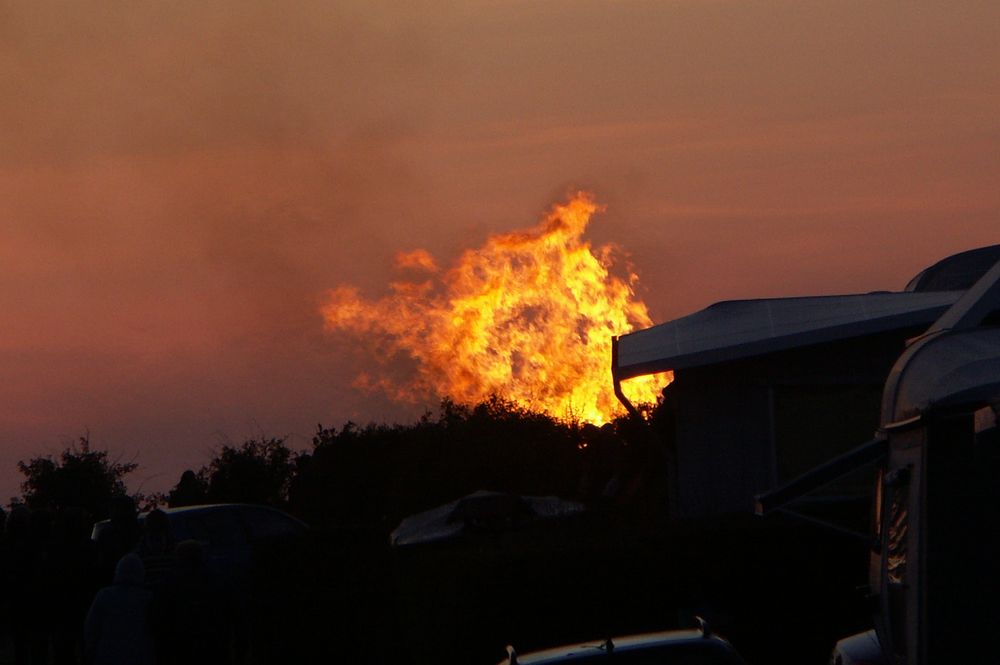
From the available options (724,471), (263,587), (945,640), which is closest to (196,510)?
(263,587)

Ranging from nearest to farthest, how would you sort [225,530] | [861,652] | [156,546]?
[861,652] → [156,546] → [225,530]

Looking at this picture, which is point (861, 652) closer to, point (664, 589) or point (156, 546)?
point (664, 589)

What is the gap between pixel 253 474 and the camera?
39344 mm

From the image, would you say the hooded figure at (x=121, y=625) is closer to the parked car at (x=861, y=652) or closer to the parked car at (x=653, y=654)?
the parked car at (x=653, y=654)

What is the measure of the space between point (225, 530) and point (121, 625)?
8.25m

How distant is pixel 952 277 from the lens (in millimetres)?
22359

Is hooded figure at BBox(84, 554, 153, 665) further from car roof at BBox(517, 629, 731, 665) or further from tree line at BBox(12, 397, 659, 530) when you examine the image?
tree line at BBox(12, 397, 659, 530)

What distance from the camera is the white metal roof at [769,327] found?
16938 millimetres

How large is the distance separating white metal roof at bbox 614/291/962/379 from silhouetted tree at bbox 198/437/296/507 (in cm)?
2033

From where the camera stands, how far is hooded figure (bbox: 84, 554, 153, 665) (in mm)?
11164

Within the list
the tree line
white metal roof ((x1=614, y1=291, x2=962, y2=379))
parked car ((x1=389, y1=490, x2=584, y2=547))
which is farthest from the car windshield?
the tree line

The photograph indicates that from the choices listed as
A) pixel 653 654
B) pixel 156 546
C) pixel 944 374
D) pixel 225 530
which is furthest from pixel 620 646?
pixel 225 530

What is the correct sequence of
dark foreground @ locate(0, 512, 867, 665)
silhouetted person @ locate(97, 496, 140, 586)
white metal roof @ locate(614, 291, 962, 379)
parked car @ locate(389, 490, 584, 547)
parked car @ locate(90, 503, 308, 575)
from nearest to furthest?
dark foreground @ locate(0, 512, 867, 665)
silhouetted person @ locate(97, 496, 140, 586)
white metal roof @ locate(614, 291, 962, 379)
parked car @ locate(90, 503, 308, 575)
parked car @ locate(389, 490, 584, 547)

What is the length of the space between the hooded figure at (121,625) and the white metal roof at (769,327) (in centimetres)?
831
